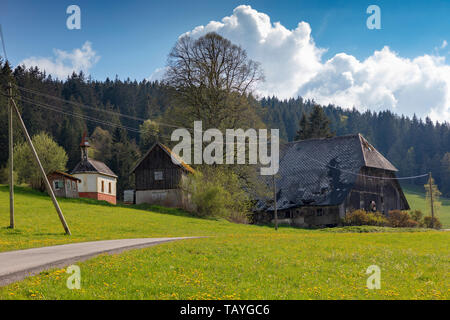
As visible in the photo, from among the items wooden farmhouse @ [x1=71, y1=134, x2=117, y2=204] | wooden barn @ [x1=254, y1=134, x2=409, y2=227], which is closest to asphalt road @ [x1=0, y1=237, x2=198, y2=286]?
wooden barn @ [x1=254, y1=134, x2=409, y2=227]

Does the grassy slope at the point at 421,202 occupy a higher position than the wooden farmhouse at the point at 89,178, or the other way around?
the wooden farmhouse at the point at 89,178

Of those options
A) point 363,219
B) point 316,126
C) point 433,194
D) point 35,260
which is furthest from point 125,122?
point 35,260

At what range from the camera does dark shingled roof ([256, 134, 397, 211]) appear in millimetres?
56438

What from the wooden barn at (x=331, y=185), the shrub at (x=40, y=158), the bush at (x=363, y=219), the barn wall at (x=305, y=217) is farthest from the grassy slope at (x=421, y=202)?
the shrub at (x=40, y=158)

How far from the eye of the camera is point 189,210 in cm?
5325

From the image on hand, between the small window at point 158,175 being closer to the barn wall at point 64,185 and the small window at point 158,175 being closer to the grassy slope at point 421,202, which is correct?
the barn wall at point 64,185

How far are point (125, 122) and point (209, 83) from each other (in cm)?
8482

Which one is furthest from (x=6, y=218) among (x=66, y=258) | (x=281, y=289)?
(x=281, y=289)

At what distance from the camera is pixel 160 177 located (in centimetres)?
5834

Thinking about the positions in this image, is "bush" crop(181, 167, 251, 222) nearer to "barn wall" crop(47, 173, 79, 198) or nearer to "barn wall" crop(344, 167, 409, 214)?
"barn wall" crop(344, 167, 409, 214)

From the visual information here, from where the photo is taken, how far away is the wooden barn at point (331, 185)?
182 ft

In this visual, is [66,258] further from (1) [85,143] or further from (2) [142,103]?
(2) [142,103]

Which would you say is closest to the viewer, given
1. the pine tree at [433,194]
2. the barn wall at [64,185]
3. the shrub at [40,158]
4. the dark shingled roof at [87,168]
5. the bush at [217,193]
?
the bush at [217,193]

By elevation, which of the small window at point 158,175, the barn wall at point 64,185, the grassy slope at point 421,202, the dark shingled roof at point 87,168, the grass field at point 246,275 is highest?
the dark shingled roof at point 87,168
